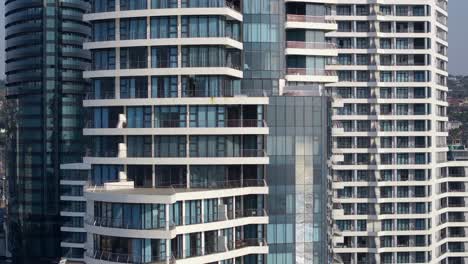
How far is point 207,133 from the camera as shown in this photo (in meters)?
64.9

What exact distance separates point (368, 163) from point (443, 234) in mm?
17537

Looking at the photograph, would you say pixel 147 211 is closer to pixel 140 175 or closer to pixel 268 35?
pixel 140 175

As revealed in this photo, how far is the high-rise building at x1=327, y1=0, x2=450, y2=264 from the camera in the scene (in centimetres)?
11281

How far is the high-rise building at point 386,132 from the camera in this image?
113 metres

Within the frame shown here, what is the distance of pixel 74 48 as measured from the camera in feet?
495

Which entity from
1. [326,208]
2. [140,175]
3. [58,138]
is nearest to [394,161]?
[326,208]

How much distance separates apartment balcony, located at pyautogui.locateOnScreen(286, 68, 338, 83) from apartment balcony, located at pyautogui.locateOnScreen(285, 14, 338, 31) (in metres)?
3.96

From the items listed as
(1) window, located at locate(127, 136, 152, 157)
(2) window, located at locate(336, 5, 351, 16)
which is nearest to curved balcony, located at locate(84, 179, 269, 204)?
(1) window, located at locate(127, 136, 152, 157)

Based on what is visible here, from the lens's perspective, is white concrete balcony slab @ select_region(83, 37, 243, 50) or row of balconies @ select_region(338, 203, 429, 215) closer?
white concrete balcony slab @ select_region(83, 37, 243, 50)

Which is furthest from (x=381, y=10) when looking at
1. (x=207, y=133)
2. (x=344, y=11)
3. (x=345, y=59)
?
(x=207, y=133)

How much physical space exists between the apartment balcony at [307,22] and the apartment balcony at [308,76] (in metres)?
3.96

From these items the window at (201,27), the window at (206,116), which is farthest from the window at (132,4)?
the window at (206,116)

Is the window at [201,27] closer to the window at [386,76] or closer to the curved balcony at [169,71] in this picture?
the curved balcony at [169,71]

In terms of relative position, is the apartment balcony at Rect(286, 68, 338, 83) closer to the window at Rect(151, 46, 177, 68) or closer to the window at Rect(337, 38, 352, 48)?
the window at Rect(151, 46, 177, 68)
